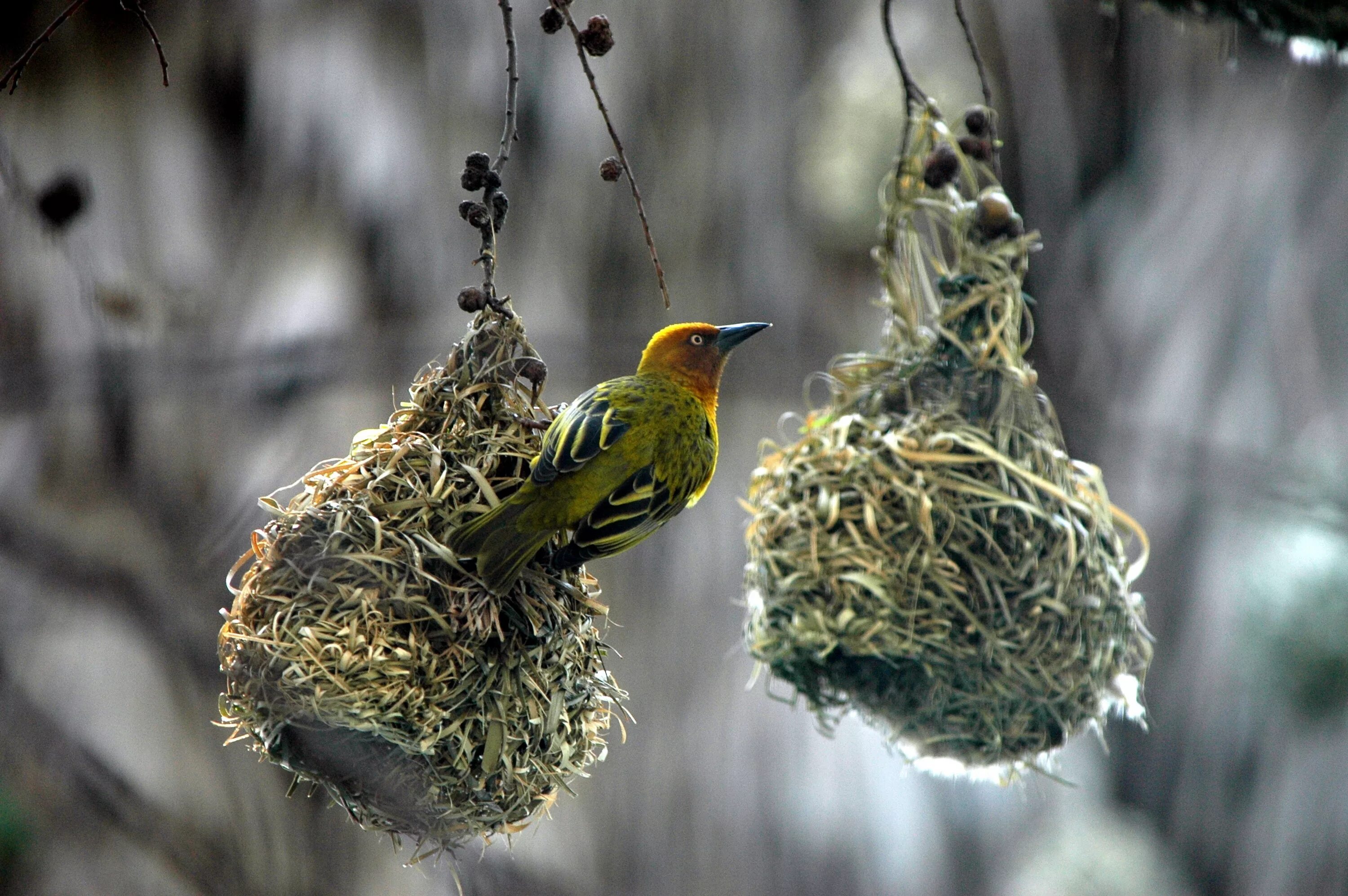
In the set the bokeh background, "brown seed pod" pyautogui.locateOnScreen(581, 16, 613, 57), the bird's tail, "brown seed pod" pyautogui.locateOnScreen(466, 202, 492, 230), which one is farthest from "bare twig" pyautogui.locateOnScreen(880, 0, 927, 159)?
the bokeh background

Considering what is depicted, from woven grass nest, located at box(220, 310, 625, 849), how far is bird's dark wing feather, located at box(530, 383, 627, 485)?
8 cm

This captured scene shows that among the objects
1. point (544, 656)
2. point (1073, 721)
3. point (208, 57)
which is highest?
point (208, 57)

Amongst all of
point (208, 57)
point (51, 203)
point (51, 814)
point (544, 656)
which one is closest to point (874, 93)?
point (208, 57)

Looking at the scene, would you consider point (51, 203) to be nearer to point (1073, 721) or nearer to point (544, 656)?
point (544, 656)

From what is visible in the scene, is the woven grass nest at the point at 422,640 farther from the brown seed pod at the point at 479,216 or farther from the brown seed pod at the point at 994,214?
the brown seed pod at the point at 994,214

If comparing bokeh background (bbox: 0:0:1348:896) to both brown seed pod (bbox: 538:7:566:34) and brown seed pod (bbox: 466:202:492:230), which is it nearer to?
brown seed pod (bbox: 466:202:492:230)

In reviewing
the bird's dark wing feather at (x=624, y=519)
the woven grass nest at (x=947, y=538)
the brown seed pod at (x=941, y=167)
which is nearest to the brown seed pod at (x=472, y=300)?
the bird's dark wing feather at (x=624, y=519)

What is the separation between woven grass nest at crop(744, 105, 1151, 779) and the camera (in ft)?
6.21

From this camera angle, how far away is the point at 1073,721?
200 centimetres

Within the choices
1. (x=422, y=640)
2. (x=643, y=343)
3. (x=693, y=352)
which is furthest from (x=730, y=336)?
(x=643, y=343)

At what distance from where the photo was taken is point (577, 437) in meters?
1.79

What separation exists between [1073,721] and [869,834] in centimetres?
263

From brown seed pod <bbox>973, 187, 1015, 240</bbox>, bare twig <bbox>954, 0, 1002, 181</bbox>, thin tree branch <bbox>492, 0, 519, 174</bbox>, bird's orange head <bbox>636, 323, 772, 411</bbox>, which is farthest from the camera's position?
bird's orange head <bbox>636, 323, 772, 411</bbox>

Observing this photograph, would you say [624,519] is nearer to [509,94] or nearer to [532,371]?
[532,371]
